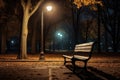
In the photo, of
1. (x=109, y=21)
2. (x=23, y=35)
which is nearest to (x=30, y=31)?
(x=109, y=21)

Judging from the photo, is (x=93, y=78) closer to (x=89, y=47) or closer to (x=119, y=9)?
(x=89, y=47)

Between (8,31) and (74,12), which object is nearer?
(8,31)

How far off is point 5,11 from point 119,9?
23746 millimetres

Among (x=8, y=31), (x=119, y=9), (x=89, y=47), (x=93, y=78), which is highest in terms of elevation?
(x=119, y=9)

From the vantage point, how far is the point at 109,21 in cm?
5934

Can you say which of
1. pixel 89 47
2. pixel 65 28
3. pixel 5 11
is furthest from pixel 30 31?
pixel 89 47

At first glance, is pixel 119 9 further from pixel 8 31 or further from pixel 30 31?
pixel 8 31

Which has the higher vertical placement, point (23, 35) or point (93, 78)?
point (23, 35)

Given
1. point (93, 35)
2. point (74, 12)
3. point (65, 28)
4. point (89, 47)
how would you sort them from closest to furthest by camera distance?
point (89, 47), point (74, 12), point (93, 35), point (65, 28)

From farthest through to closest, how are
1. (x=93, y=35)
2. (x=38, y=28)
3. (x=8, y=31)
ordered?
(x=93, y=35)
(x=38, y=28)
(x=8, y=31)

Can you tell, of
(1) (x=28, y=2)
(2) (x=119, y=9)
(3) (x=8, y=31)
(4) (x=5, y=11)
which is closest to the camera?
(1) (x=28, y=2)

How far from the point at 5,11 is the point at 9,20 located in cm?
410

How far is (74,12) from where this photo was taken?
61.9 m

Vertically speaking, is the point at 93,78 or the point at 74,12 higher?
the point at 74,12
